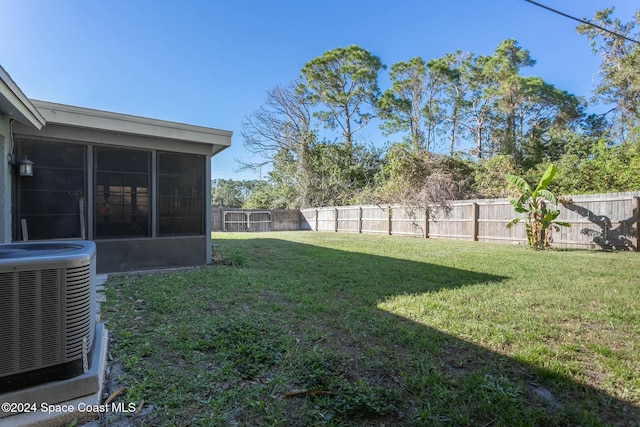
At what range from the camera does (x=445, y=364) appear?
8.10 ft

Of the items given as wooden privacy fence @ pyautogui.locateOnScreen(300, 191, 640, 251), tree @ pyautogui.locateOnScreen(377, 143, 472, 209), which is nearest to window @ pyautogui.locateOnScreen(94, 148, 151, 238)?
wooden privacy fence @ pyautogui.locateOnScreen(300, 191, 640, 251)

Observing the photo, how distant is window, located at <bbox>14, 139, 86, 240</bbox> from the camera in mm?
4898

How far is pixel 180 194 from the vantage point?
246 inches

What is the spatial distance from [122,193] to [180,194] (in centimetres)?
95

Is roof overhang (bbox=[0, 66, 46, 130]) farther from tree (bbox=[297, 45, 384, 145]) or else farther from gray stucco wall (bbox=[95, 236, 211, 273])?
tree (bbox=[297, 45, 384, 145])

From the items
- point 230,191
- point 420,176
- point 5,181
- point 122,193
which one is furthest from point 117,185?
point 230,191

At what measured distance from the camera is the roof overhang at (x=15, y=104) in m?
3.22

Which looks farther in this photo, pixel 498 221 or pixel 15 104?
pixel 498 221

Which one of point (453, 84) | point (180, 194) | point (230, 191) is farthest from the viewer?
point (230, 191)

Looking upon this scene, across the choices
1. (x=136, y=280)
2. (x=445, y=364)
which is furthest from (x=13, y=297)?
(x=136, y=280)

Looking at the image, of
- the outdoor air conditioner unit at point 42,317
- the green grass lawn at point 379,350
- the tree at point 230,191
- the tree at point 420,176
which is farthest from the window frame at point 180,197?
the tree at point 230,191

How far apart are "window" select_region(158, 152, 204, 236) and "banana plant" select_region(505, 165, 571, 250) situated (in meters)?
8.65

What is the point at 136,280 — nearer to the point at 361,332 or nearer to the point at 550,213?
the point at 361,332

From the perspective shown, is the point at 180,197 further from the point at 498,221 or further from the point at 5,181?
the point at 498,221
